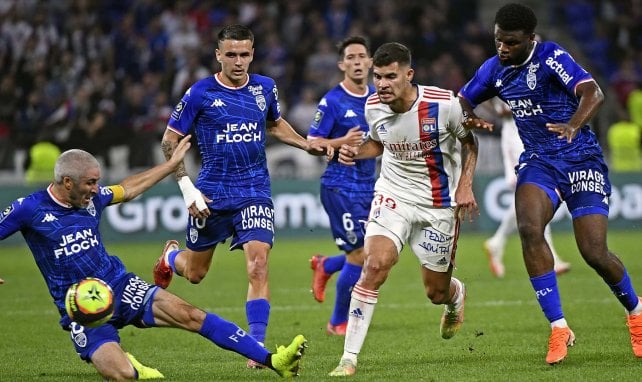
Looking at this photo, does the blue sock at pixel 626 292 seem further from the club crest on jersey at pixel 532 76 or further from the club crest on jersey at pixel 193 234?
the club crest on jersey at pixel 193 234

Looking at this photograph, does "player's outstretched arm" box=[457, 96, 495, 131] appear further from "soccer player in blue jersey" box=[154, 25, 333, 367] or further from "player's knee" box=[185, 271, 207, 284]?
"player's knee" box=[185, 271, 207, 284]

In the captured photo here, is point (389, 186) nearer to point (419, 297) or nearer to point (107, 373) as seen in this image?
point (107, 373)

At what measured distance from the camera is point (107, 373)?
743 cm

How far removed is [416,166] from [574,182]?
119 centimetres

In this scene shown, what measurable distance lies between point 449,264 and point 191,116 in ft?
7.98

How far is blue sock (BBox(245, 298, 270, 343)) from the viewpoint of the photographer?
27.7 ft

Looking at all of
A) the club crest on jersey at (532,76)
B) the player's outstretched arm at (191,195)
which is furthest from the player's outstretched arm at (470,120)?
the player's outstretched arm at (191,195)

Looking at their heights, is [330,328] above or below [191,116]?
below

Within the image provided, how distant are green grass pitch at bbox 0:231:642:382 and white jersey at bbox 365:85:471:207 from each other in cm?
130

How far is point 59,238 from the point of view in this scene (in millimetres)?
7586

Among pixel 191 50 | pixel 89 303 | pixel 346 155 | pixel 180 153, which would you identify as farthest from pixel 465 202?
pixel 191 50

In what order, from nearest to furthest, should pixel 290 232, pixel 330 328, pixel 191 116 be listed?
1. pixel 191 116
2. pixel 330 328
3. pixel 290 232

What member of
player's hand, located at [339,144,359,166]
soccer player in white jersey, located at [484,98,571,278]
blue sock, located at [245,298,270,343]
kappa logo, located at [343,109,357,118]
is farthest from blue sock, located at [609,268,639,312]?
soccer player in white jersey, located at [484,98,571,278]

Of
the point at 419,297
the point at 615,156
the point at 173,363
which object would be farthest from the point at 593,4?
the point at 173,363
